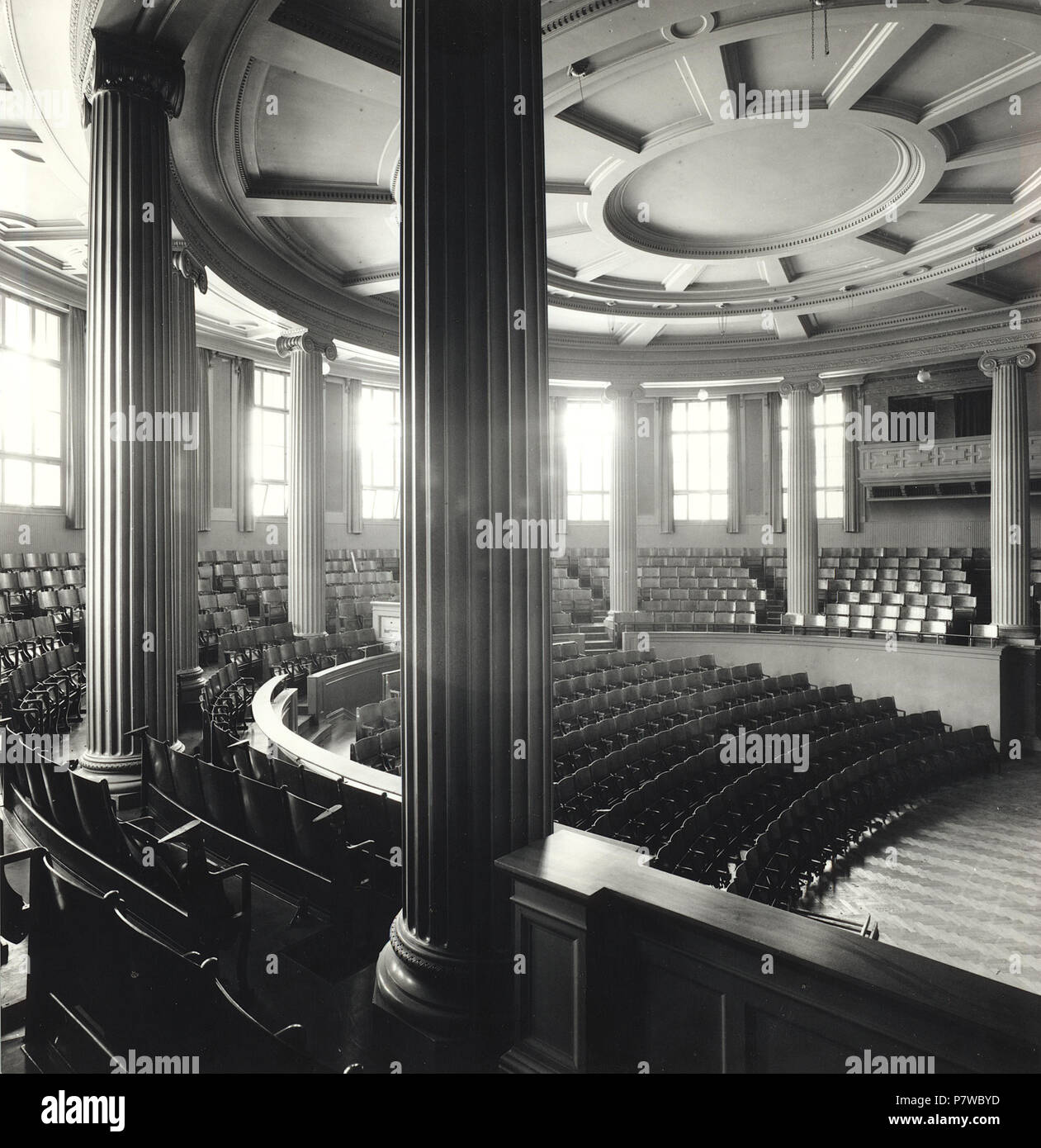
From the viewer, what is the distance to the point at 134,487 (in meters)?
5.54

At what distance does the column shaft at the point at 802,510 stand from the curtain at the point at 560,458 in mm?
5949

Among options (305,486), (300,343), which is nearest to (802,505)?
(305,486)

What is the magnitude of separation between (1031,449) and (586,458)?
10.1 meters

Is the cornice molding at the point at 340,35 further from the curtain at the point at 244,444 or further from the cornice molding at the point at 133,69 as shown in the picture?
the curtain at the point at 244,444

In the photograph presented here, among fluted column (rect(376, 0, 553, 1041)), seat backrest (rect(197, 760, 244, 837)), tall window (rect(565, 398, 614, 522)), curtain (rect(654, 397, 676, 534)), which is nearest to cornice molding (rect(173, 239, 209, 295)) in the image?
seat backrest (rect(197, 760, 244, 837))

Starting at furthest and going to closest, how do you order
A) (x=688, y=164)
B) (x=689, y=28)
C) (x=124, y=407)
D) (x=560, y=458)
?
(x=560, y=458)
(x=688, y=164)
(x=689, y=28)
(x=124, y=407)

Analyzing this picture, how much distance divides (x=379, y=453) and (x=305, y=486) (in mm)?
6973

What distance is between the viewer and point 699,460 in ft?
65.8

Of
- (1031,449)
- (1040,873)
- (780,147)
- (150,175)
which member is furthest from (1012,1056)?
(1031,449)

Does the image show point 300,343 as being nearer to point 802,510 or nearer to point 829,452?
point 802,510

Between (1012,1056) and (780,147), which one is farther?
(780,147)

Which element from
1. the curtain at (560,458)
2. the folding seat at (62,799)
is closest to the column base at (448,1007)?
the folding seat at (62,799)

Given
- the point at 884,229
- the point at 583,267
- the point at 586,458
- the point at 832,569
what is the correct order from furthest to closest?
the point at 586,458, the point at 832,569, the point at 583,267, the point at 884,229

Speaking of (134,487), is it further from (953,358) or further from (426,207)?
(953,358)
